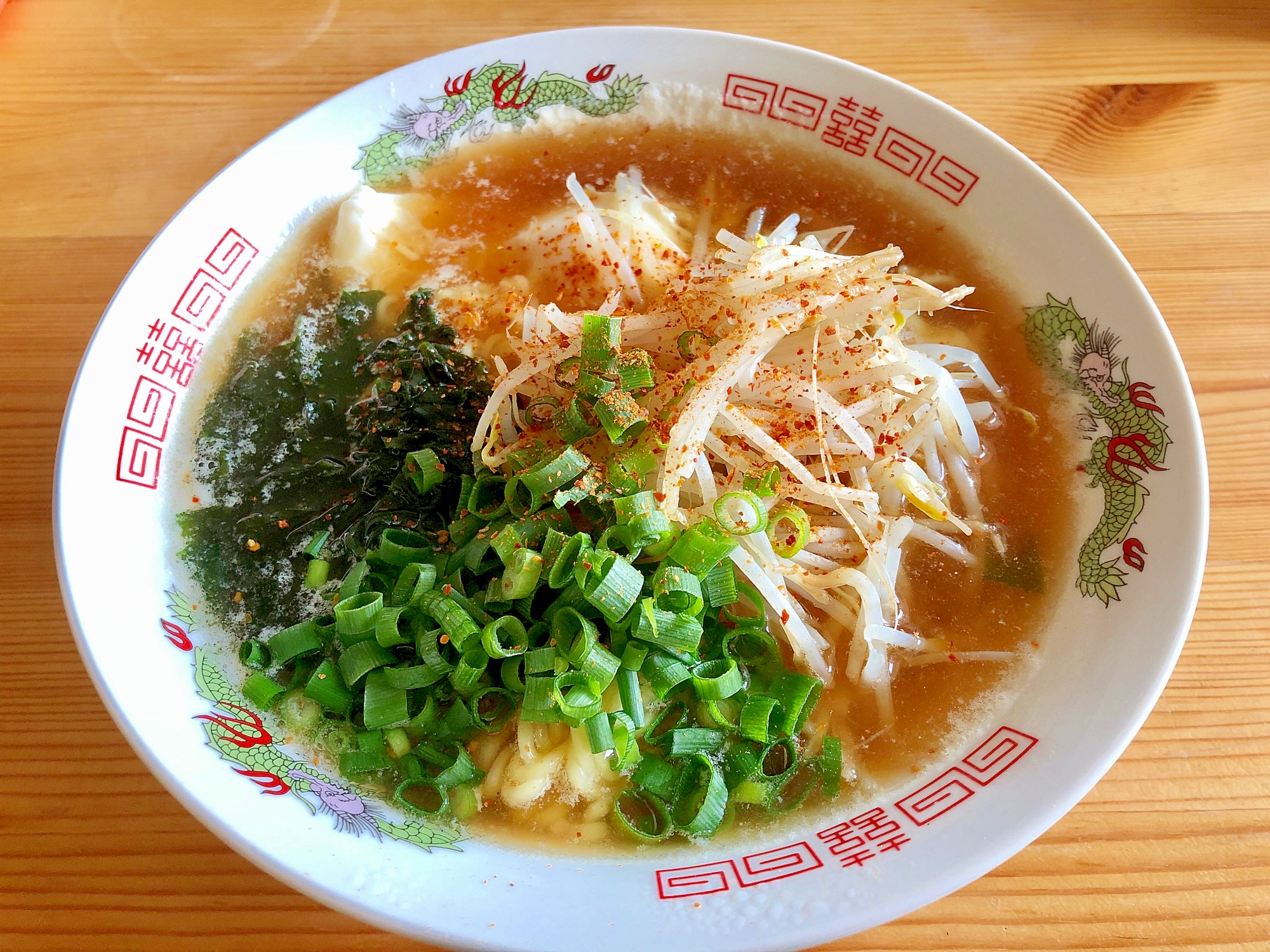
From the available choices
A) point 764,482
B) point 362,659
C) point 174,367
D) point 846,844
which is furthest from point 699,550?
point 174,367

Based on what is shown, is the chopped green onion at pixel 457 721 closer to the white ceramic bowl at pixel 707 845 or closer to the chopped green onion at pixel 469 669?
the chopped green onion at pixel 469 669

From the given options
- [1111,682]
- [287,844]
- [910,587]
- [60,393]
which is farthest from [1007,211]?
[60,393]

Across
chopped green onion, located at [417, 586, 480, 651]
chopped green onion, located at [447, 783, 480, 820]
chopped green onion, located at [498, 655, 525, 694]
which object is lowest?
chopped green onion, located at [447, 783, 480, 820]

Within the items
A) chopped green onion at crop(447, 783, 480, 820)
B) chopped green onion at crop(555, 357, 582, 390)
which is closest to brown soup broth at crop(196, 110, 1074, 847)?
chopped green onion at crop(447, 783, 480, 820)

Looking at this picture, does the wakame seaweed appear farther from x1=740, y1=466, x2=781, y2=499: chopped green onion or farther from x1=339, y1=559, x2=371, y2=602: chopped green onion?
x1=740, y1=466, x2=781, y2=499: chopped green onion

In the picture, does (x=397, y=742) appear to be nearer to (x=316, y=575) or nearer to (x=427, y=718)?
(x=427, y=718)

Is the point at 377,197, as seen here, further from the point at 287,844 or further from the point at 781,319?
the point at 287,844

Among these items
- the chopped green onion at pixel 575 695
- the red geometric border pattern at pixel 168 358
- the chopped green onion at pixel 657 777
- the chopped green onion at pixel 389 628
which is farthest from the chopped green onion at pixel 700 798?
the red geometric border pattern at pixel 168 358
